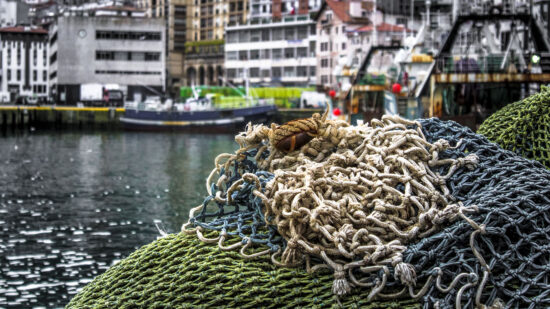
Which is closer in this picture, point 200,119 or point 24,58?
point 200,119

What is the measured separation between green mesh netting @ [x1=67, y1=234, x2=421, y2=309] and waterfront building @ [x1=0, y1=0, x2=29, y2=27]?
19334 centimetres

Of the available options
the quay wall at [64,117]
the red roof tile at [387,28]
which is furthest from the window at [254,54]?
the red roof tile at [387,28]

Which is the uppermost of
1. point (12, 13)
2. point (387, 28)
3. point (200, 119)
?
point (12, 13)

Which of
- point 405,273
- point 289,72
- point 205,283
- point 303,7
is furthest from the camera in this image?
point 303,7

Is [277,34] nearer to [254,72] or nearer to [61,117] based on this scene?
[254,72]

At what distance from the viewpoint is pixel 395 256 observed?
12.6 feet

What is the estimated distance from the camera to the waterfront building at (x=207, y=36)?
147m

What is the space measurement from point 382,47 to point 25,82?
116 m

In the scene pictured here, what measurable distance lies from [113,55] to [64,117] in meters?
16.5

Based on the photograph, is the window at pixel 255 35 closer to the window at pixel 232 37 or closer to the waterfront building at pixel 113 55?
the window at pixel 232 37

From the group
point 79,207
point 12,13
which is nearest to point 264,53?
point 12,13

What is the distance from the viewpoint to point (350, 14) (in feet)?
356

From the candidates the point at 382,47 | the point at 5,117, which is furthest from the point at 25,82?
the point at 382,47

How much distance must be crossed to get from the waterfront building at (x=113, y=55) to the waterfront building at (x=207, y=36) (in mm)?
31510
